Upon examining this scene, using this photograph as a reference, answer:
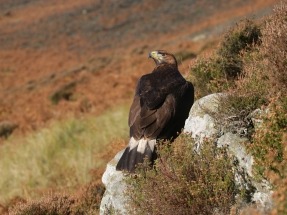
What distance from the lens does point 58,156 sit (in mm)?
10469

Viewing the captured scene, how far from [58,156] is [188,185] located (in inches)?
262

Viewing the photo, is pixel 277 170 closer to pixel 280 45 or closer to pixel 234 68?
pixel 280 45

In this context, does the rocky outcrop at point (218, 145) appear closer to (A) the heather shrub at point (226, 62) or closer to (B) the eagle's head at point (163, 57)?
(A) the heather shrub at point (226, 62)

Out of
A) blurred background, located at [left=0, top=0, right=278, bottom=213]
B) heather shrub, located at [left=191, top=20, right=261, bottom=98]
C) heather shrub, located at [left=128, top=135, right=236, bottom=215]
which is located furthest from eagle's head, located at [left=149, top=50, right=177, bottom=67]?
heather shrub, located at [left=128, top=135, right=236, bottom=215]

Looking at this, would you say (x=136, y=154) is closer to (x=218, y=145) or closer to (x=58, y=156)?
(x=218, y=145)

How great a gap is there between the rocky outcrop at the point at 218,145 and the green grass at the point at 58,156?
10.6 ft

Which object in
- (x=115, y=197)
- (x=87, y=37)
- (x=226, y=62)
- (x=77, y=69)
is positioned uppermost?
(x=226, y=62)

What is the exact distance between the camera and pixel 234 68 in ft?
22.4

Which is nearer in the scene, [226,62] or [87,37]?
[226,62]

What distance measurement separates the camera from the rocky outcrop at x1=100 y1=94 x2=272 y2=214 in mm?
4156

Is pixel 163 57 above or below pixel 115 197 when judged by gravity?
above

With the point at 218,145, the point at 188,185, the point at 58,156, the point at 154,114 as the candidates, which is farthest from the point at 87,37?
the point at 188,185

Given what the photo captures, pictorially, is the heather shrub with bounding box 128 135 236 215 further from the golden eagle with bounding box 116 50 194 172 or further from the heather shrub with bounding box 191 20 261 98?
the heather shrub with bounding box 191 20 261 98

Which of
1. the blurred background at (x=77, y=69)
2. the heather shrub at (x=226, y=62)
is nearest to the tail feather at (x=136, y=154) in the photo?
the heather shrub at (x=226, y=62)
